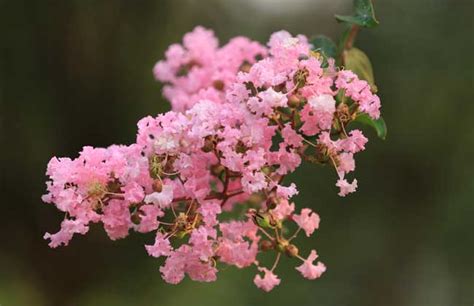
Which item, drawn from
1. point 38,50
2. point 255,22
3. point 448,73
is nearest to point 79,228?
point 38,50

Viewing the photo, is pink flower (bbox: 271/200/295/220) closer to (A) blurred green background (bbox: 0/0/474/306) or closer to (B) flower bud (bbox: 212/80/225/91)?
(B) flower bud (bbox: 212/80/225/91)

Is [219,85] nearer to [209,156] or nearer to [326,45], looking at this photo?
[326,45]

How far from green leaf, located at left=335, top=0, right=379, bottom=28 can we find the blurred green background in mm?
3203

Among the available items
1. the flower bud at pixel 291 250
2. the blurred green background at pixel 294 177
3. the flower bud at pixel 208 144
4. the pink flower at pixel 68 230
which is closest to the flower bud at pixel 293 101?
the flower bud at pixel 208 144

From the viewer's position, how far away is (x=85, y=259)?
16.0 feet

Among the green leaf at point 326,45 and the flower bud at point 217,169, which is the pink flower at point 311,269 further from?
the green leaf at point 326,45

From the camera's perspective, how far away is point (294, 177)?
5.87 metres

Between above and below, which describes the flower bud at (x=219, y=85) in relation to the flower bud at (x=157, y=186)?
above

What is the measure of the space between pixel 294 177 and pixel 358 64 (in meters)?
4.64

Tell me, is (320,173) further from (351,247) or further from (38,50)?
(38,50)

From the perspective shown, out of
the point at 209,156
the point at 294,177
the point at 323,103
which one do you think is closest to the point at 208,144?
the point at 209,156

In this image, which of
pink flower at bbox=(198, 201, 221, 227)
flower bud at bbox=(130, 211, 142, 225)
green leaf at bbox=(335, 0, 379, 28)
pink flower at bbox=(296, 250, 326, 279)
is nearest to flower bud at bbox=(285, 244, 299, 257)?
pink flower at bbox=(296, 250, 326, 279)

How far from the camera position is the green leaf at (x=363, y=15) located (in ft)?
3.80

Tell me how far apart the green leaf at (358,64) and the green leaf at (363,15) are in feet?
0.30
